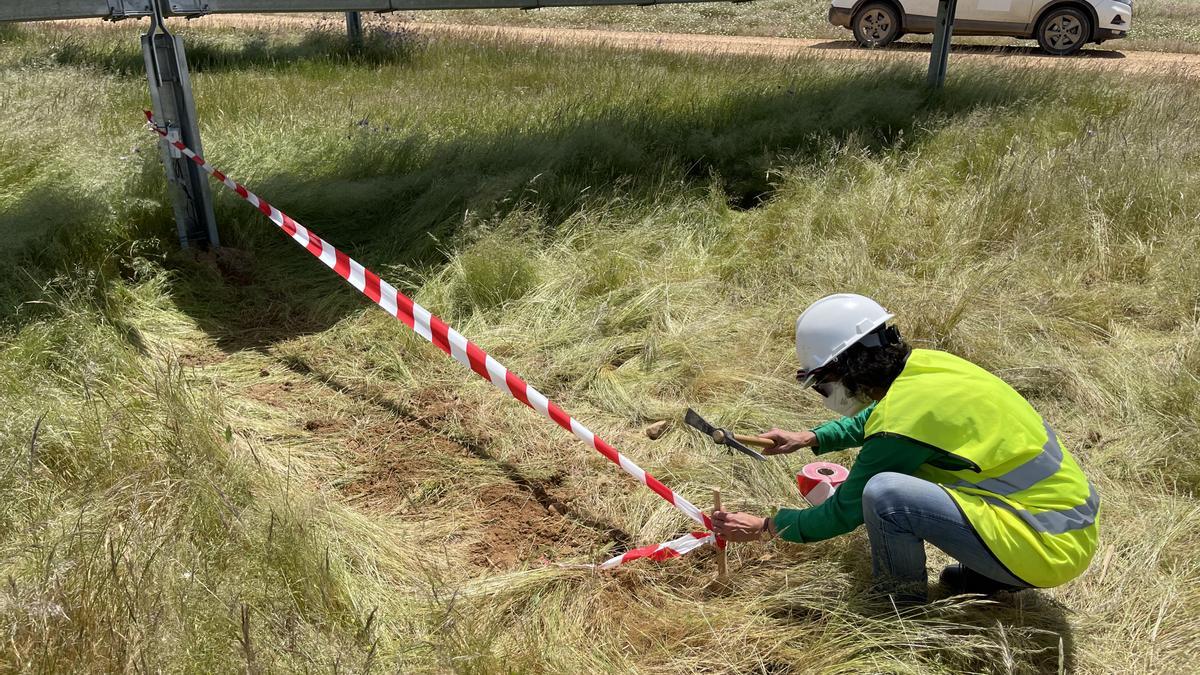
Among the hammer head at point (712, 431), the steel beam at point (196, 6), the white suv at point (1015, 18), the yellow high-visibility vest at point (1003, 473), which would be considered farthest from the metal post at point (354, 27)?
the yellow high-visibility vest at point (1003, 473)

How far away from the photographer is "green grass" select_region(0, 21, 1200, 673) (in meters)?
2.72

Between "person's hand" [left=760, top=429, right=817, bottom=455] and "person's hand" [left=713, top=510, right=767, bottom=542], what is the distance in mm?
347

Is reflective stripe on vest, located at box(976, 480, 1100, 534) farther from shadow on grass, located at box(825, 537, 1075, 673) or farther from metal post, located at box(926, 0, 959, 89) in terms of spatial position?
metal post, located at box(926, 0, 959, 89)

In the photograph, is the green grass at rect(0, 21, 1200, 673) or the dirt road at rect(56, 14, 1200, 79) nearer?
the green grass at rect(0, 21, 1200, 673)

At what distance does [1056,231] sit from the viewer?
561cm

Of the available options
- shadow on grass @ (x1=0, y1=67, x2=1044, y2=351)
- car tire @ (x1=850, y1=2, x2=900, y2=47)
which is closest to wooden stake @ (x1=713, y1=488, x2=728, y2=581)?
shadow on grass @ (x1=0, y1=67, x2=1044, y2=351)

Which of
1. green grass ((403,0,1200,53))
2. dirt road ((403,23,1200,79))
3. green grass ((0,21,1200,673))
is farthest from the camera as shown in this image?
green grass ((403,0,1200,53))

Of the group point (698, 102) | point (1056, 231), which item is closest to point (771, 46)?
point (698, 102)

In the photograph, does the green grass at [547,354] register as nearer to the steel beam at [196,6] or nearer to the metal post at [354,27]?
the steel beam at [196,6]

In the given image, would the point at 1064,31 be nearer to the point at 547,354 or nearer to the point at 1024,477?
the point at 547,354

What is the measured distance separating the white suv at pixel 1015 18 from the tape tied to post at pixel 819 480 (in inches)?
579

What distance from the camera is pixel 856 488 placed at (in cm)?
261

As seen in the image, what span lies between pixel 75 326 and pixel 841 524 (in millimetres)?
4074

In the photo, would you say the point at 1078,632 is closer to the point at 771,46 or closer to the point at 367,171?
the point at 367,171
